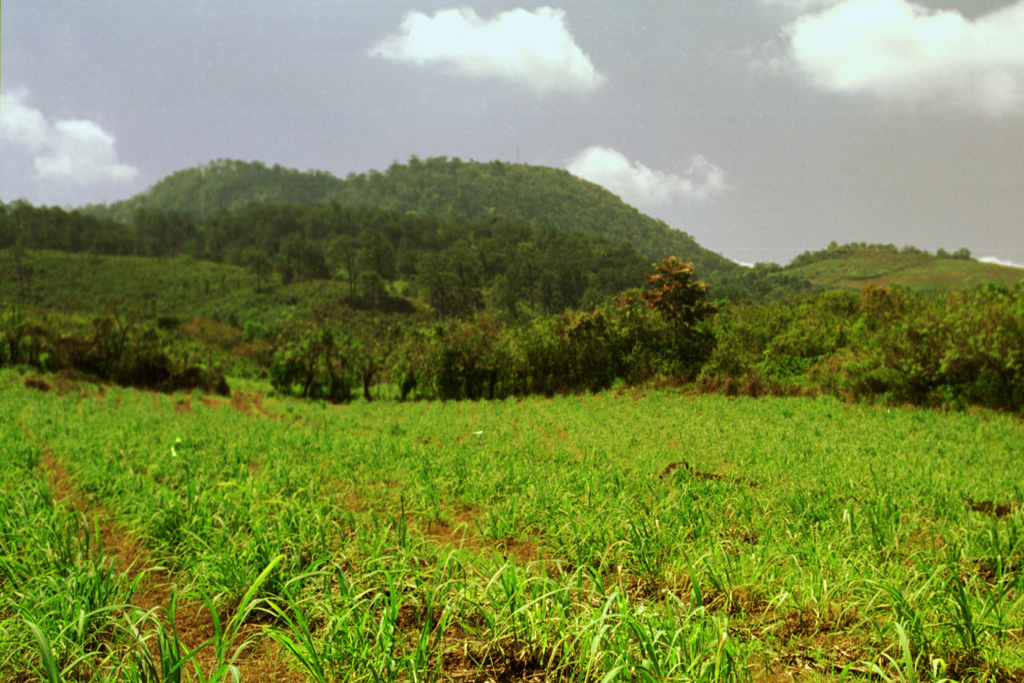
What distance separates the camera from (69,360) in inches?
1083

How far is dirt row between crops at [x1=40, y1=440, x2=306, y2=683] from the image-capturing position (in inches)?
94.1

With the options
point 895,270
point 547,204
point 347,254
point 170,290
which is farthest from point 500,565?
point 547,204

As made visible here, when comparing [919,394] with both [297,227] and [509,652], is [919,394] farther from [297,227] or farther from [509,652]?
[297,227]

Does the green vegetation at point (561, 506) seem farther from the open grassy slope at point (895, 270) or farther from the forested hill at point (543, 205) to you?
the open grassy slope at point (895, 270)

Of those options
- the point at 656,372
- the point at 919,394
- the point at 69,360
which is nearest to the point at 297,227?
the point at 69,360

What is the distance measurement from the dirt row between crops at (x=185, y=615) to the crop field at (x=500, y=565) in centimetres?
2

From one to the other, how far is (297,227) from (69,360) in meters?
111

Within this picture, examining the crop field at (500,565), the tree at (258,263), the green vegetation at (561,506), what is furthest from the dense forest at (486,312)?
the crop field at (500,565)

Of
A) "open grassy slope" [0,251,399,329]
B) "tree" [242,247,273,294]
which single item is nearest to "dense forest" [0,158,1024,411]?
"open grassy slope" [0,251,399,329]

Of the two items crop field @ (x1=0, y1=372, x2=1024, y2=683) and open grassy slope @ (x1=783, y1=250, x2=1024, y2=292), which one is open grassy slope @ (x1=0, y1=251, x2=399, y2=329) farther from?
open grassy slope @ (x1=783, y1=250, x2=1024, y2=292)

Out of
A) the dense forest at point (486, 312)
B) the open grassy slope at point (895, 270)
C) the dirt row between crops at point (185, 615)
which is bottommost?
the dirt row between crops at point (185, 615)

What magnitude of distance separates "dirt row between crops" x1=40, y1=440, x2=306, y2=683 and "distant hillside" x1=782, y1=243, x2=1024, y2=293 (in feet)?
245

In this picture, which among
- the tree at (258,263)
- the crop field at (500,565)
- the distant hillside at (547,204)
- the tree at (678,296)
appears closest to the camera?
the crop field at (500,565)

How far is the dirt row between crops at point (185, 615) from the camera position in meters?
2.39
